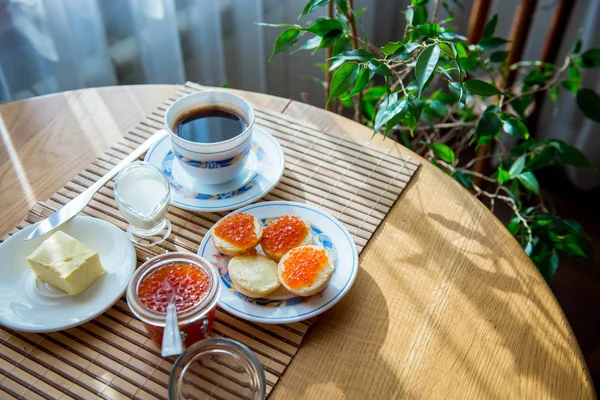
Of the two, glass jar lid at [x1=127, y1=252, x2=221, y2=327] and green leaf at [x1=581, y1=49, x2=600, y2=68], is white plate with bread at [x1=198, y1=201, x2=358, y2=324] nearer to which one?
glass jar lid at [x1=127, y1=252, x2=221, y2=327]

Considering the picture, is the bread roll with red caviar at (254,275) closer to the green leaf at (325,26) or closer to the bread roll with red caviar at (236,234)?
the bread roll with red caviar at (236,234)

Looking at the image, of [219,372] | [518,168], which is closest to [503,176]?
[518,168]

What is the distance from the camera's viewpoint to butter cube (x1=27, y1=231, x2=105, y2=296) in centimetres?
83

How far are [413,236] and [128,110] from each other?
25.8 inches

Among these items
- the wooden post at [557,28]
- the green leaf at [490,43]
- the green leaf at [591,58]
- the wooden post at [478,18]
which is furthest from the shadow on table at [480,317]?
the wooden post at [557,28]

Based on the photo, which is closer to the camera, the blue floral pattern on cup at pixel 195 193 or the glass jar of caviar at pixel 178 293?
the glass jar of caviar at pixel 178 293

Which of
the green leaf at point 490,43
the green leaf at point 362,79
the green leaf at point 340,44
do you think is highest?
the green leaf at point 362,79

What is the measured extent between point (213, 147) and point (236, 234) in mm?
163

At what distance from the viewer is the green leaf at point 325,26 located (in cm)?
113

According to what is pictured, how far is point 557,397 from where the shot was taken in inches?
31.4

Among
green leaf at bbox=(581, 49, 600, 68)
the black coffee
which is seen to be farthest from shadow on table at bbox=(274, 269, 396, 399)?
green leaf at bbox=(581, 49, 600, 68)

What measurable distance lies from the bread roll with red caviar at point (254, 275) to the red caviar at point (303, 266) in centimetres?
3

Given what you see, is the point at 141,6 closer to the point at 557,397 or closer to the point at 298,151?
the point at 298,151

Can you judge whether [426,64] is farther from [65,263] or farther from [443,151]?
[65,263]
